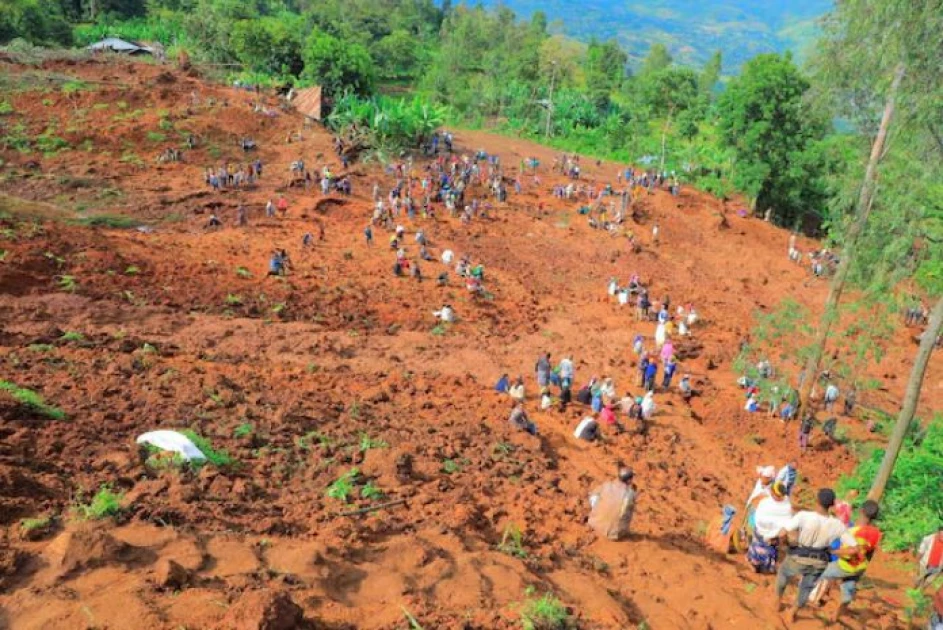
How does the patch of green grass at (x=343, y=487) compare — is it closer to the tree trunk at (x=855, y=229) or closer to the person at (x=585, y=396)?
the person at (x=585, y=396)

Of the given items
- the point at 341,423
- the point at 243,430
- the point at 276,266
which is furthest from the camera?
the point at 276,266

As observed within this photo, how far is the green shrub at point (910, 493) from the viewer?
31.0 feet

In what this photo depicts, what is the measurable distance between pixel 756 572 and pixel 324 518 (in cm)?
527

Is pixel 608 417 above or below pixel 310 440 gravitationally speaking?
below

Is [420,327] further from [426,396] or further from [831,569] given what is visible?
[831,569]

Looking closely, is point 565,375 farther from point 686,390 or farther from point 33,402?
point 33,402

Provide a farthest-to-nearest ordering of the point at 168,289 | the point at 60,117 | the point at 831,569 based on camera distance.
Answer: the point at 60,117, the point at 168,289, the point at 831,569

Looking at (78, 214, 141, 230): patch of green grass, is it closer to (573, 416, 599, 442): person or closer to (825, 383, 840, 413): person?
(573, 416, 599, 442): person

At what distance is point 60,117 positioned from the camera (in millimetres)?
30062

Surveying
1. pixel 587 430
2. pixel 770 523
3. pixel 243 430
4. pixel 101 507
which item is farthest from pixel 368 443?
pixel 770 523

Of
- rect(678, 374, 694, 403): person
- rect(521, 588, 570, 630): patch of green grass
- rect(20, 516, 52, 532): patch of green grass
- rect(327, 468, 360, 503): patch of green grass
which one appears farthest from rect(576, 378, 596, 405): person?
rect(20, 516, 52, 532): patch of green grass

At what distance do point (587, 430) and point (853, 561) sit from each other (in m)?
5.72

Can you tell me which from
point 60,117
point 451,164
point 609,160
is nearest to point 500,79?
point 609,160

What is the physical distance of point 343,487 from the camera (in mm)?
7438
